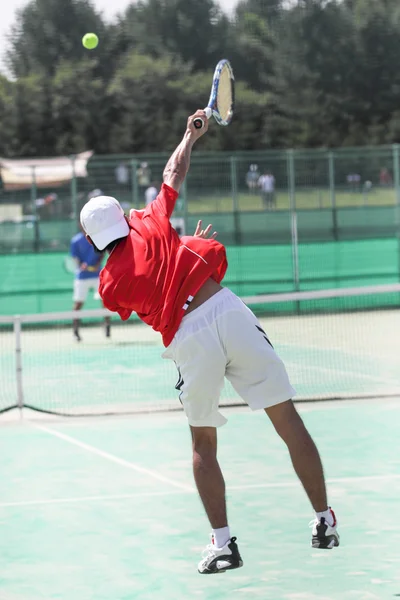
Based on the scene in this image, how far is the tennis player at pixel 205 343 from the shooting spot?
202 inches

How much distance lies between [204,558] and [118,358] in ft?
28.8

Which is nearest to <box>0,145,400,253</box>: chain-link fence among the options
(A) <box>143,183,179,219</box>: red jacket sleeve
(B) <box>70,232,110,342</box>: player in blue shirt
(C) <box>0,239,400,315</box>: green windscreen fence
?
(C) <box>0,239,400,315</box>: green windscreen fence

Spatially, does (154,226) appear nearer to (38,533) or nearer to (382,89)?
(38,533)

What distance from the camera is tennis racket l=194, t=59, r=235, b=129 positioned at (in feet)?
20.5

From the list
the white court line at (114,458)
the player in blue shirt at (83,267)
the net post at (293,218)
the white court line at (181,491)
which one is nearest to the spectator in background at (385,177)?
the net post at (293,218)

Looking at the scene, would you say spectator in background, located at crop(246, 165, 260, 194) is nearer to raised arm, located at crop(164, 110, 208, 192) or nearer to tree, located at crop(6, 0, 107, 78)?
raised arm, located at crop(164, 110, 208, 192)

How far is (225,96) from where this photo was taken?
6.62m

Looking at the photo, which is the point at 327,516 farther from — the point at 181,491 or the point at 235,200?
the point at 235,200

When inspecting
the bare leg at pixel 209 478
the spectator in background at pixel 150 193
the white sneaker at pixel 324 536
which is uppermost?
the spectator in background at pixel 150 193

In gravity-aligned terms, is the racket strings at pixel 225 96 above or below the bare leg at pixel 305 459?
above

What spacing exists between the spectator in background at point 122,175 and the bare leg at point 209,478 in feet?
47.2

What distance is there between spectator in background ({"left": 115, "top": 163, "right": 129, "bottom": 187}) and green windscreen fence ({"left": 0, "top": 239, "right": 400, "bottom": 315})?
4.97 ft

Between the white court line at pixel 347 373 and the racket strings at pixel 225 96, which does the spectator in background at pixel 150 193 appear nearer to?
the white court line at pixel 347 373

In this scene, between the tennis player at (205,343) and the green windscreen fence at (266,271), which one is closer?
the tennis player at (205,343)
